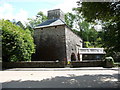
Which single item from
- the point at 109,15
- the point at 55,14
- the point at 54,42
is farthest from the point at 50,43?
the point at 109,15

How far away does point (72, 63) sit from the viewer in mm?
16750

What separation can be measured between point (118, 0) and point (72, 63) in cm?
1109

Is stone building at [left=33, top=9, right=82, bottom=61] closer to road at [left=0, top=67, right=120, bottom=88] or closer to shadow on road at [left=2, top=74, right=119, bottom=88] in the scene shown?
road at [left=0, top=67, right=120, bottom=88]

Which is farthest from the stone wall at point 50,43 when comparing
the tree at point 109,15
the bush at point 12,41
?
the tree at point 109,15

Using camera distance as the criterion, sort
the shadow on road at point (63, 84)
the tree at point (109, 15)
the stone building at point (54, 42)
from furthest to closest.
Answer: the stone building at point (54, 42), the tree at point (109, 15), the shadow on road at point (63, 84)

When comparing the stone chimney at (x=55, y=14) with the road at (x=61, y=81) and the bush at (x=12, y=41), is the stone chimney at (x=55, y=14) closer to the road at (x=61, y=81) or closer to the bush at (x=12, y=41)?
the bush at (x=12, y=41)

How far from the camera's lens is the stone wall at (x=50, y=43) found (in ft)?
72.8

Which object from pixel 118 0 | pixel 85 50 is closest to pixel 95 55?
pixel 85 50

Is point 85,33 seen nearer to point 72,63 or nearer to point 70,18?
point 70,18

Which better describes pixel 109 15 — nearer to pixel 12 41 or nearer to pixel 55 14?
pixel 12 41

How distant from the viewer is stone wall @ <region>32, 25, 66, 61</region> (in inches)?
874

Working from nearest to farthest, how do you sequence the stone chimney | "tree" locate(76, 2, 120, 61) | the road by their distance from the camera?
the road, "tree" locate(76, 2, 120, 61), the stone chimney

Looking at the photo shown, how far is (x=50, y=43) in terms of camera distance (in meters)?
23.4

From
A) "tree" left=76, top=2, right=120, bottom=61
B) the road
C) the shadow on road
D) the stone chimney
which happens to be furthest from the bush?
the stone chimney
